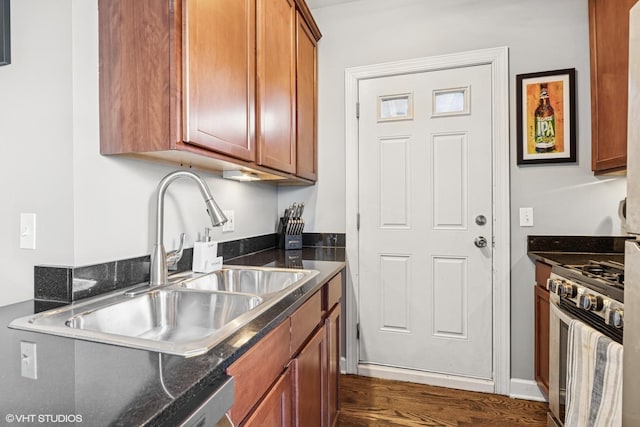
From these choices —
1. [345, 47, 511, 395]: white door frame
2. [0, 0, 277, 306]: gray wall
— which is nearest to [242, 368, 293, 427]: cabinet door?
[0, 0, 277, 306]: gray wall

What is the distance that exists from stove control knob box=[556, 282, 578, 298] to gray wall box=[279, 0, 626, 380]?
2.00 ft

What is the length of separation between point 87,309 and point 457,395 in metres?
2.10

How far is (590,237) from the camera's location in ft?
6.32

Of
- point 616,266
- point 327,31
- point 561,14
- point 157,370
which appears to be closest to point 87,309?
point 157,370

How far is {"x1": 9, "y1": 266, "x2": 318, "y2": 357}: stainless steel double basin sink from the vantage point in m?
0.76

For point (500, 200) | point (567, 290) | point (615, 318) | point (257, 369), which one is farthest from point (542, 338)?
point (257, 369)

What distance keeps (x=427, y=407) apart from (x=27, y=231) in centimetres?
212

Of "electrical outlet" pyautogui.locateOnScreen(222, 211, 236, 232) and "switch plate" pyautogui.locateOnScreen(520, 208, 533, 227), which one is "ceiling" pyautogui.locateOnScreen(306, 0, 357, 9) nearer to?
"electrical outlet" pyautogui.locateOnScreen(222, 211, 236, 232)

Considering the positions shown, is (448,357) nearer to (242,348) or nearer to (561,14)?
(242,348)

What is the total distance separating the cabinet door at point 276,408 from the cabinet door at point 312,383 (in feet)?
0.18

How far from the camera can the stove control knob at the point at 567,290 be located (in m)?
1.35

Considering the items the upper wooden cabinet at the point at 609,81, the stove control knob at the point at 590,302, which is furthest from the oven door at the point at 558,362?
the upper wooden cabinet at the point at 609,81

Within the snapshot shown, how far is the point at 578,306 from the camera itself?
1.30 metres

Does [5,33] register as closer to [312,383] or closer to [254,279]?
[254,279]
